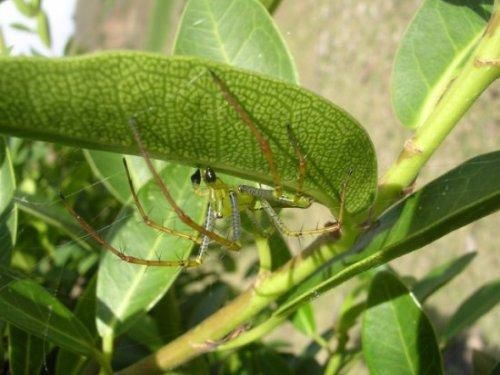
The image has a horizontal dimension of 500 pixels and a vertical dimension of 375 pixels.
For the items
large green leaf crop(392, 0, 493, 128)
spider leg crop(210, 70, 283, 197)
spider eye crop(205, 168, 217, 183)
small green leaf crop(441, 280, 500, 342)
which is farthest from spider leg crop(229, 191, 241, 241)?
small green leaf crop(441, 280, 500, 342)

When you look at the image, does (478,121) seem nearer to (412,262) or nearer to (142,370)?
(412,262)

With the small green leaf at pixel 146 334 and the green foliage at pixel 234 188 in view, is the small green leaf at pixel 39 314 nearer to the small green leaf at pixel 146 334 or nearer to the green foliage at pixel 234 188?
the green foliage at pixel 234 188

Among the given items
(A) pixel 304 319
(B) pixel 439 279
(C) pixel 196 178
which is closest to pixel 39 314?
(C) pixel 196 178

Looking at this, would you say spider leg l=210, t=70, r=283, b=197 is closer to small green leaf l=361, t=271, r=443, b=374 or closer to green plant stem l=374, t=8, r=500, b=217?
green plant stem l=374, t=8, r=500, b=217

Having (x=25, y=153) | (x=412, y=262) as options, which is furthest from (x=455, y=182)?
(x=412, y=262)

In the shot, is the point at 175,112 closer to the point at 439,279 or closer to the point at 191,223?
the point at 191,223

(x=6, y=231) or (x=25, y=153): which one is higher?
(x=6, y=231)

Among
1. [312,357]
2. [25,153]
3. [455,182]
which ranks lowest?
[25,153]
